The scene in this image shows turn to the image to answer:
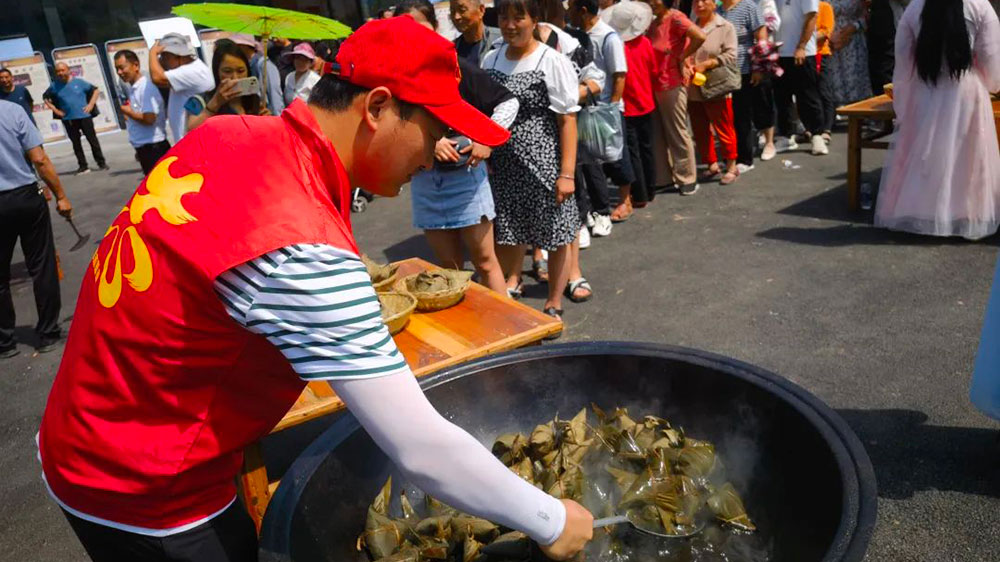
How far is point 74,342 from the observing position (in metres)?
1.38

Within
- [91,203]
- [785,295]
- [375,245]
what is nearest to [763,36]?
[785,295]

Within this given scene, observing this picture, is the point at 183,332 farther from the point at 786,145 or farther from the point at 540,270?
the point at 786,145

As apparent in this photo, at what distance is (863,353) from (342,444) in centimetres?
306

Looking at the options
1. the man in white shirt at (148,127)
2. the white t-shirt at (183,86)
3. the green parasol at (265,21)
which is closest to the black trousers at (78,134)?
the man in white shirt at (148,127)

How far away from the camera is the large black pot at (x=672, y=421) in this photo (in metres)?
1.46

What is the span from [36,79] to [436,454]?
1736cm

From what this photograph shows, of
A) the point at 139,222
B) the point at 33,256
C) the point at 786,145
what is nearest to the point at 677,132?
the point at 786,145

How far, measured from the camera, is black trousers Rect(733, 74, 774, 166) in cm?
719

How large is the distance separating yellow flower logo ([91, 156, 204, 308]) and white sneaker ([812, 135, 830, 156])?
7.59 meters

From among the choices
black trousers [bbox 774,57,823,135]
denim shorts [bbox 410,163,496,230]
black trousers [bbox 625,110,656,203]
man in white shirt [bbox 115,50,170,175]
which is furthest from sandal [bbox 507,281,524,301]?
black trousers [bbox 774,57,823,135]

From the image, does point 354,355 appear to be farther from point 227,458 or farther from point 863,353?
point 863,353

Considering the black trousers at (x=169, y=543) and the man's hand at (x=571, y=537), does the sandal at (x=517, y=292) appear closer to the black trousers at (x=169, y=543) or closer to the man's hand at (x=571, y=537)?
the black trousers at (x=169, y=543)

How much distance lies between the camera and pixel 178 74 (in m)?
5.62

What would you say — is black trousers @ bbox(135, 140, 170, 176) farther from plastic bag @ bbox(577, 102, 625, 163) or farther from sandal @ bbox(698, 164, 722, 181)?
sandal @ bbox(698, 164, 722, 181)
